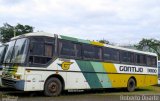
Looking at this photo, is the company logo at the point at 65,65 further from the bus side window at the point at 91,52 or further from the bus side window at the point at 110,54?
the bus side window at the point at 110,54

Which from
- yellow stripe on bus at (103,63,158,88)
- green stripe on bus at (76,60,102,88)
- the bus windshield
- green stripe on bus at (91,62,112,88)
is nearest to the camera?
the bus windshield

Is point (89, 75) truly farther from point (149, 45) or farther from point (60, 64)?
point (149, 45)

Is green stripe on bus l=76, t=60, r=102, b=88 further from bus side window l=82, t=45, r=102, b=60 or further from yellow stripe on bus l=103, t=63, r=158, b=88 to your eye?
yellow stripe on bus l=103, t=63, r=158, b=88

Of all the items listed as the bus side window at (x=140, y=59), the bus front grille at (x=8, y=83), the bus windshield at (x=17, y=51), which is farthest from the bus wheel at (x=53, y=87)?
the bus side window at (x=140, y=59)

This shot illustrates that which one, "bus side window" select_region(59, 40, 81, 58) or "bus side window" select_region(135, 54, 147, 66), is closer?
"bus side window" select_region(59, 40, 81, 58)

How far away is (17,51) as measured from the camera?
15133mm

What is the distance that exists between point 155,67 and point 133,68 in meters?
3.42

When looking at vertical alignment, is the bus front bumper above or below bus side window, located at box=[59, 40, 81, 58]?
below

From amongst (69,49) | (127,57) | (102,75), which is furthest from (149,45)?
(69,49)

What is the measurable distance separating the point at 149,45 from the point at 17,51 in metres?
48.1

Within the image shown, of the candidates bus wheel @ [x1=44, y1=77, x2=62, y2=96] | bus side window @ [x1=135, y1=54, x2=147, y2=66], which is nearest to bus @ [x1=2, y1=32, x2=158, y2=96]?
bus wheel @ [x1=44, y1=77, x2=62, y2=96]

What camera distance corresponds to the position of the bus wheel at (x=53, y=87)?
15219 millimetres

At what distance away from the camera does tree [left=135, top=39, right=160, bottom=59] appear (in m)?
59.7

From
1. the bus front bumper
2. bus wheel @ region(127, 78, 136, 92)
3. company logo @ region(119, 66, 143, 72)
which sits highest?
company logo @ region(119, 66, 143, 72)
